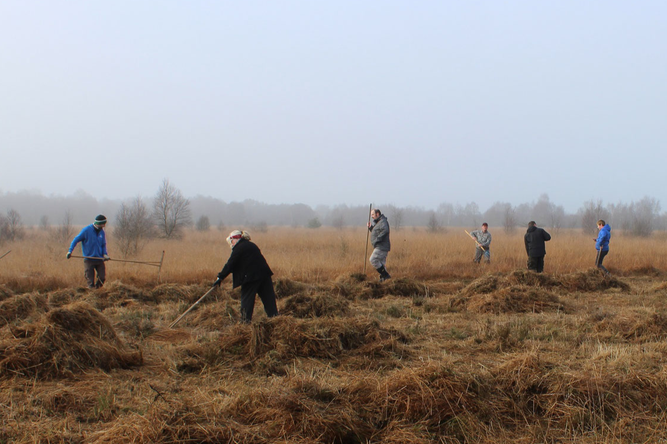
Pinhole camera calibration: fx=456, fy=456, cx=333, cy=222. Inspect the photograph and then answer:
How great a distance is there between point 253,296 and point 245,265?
443mm

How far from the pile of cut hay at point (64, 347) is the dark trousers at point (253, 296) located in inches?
65.1

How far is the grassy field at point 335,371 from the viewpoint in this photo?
10.2 ft

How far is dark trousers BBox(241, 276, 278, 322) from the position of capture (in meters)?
6.24

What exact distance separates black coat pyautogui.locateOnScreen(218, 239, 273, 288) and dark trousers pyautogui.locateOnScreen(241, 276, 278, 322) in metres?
0.10

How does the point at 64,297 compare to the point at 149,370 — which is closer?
the point at 149,370

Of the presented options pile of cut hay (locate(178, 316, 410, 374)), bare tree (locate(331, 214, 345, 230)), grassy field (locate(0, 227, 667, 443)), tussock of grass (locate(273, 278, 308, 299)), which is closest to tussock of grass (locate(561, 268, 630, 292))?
grassy field (locate(0, 227, 667, 443))

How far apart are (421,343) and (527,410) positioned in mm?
1973

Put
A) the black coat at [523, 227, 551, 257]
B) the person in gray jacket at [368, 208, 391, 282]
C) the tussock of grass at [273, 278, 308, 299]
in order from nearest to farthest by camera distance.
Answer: the tussock of grass at [273, 278, 308, 299], the person in gray jacket at [368, 208, 391, 282], the black coat at [523, 227, 551, 257]

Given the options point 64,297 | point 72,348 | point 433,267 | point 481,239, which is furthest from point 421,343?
point 481,239

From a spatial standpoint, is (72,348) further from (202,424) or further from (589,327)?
(589,327)

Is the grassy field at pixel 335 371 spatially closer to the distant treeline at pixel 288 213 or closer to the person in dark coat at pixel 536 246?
the person in dark coat at pixel 536 246

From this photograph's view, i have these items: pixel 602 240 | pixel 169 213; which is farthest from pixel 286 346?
pixel 169 213

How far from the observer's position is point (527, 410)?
11.3 feet

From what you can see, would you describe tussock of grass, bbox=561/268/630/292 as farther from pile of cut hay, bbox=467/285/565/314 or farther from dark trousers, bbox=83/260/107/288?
dark trousers, bbox=83/260/107/288
